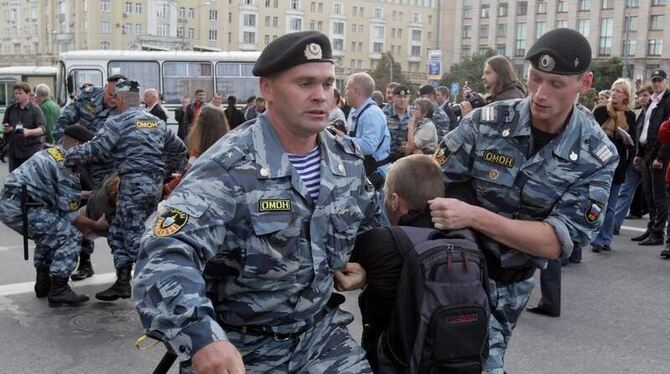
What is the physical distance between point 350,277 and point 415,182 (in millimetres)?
503

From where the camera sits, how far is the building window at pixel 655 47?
3145 inches

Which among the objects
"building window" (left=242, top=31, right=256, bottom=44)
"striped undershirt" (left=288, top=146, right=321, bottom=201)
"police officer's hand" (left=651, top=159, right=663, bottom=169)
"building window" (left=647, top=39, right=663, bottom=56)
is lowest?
"police officer's hand" (left=651, top=159, right=663, bottom=169)

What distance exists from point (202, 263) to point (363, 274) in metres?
0.69

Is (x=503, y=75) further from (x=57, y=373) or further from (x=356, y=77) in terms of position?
(x=57, y=373)

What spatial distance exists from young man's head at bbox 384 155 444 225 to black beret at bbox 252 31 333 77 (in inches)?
25.5

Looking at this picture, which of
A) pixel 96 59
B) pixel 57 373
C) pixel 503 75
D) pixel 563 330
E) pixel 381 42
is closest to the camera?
pixel 57 373

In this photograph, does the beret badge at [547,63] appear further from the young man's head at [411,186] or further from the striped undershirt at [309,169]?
the striped undershirt at [309,169]

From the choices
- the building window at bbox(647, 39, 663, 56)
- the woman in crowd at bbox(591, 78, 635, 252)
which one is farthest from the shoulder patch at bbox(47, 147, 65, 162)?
the building window at bbox(647, 39, 663, 56)

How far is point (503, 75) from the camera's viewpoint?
20.0 ft

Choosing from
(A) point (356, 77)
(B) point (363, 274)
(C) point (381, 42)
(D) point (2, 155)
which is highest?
(C) point (381, 42)

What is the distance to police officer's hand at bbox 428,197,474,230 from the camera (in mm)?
2658

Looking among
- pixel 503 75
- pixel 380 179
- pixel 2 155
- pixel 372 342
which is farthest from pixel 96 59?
pixel 372 342

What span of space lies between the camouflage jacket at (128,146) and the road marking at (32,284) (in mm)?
1216

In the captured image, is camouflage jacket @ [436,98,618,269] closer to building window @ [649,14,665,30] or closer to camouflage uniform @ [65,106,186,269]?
camouflage uniform @ [65,106,186,269]
